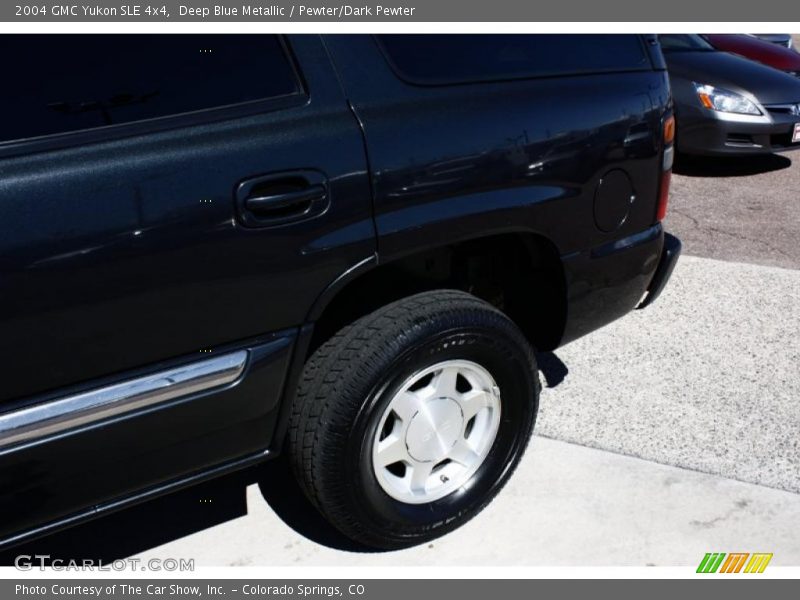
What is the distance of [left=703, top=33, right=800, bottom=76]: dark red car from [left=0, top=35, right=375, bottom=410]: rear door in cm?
718

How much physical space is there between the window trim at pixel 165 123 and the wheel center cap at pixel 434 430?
40.6 inches

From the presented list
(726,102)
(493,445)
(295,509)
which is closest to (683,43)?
(726,102)

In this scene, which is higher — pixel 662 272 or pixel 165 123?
pixel 165 123

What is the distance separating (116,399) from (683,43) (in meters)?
6.56

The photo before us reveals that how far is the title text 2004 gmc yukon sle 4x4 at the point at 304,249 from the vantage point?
1859 mm

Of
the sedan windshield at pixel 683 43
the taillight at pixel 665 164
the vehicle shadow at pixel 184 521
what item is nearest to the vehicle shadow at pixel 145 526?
the vehicle shadow at pixel 184 521

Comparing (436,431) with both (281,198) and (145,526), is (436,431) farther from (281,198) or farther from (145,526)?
(145,526)

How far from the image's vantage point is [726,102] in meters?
6.38

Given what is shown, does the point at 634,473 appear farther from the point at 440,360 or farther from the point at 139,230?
the point at 139,230

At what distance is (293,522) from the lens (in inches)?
112

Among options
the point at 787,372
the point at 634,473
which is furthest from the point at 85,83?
the point at 787,372

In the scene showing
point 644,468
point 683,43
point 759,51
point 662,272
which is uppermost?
point 683,43

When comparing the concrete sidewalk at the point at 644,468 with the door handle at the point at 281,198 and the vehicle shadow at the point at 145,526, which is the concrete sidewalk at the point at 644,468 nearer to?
the vehicle shadow at the point at 145,526

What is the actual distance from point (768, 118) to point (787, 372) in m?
3.43
